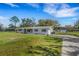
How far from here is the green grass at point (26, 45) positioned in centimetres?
502

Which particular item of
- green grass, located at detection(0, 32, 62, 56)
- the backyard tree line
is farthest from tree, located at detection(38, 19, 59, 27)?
green grass, located at detection(0, 32, 62, 56)

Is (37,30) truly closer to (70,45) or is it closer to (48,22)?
(48,22)

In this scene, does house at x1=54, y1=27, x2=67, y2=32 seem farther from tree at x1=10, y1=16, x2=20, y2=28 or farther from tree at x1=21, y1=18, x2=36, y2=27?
tree at x1=10, y1=16, x2=20, y2=28

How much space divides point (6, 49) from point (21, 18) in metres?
0.32

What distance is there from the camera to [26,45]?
5035 millimetres

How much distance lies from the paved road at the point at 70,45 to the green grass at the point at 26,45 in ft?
0.15

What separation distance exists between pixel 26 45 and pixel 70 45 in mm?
411


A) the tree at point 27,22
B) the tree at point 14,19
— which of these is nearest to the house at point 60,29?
the tree at point 27,22

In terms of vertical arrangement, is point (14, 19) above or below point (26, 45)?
above

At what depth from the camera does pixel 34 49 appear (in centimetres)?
503

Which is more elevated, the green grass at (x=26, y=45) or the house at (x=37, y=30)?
the house at (x=37, y=30)

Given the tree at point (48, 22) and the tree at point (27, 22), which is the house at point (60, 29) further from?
the tree at point (27, 22)

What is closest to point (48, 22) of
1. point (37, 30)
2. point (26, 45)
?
point (37, 30)

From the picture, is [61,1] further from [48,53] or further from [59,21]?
[48,53]
